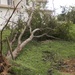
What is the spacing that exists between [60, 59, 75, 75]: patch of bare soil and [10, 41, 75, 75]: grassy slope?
52 cm

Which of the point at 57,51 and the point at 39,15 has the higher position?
the point at 39,15

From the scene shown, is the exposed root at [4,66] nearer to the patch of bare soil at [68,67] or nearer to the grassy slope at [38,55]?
the grassy slope at [38,55]

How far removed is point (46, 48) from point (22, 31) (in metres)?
1.34

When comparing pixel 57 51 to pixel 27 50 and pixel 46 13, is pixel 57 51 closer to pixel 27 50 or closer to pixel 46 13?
pixel 27 50

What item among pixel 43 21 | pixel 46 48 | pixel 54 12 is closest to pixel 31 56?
pixel 46 48

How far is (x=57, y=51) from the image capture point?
1045cm

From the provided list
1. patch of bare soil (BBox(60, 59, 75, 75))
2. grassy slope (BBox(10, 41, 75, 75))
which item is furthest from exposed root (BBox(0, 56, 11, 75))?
patch of bare soil (BBox(60, 59, 75, 75))

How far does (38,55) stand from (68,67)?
1.57m

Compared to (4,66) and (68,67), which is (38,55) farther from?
(4,66)

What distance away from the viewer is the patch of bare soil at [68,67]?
8211 millimetres

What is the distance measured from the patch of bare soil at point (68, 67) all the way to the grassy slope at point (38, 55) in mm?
517

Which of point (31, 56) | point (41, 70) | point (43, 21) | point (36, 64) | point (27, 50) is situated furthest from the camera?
point (43, 21)

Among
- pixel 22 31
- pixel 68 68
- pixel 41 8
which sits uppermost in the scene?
pixel 41 8

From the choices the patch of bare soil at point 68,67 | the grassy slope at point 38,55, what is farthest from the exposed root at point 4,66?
the patch of bare soil at point 68,67
